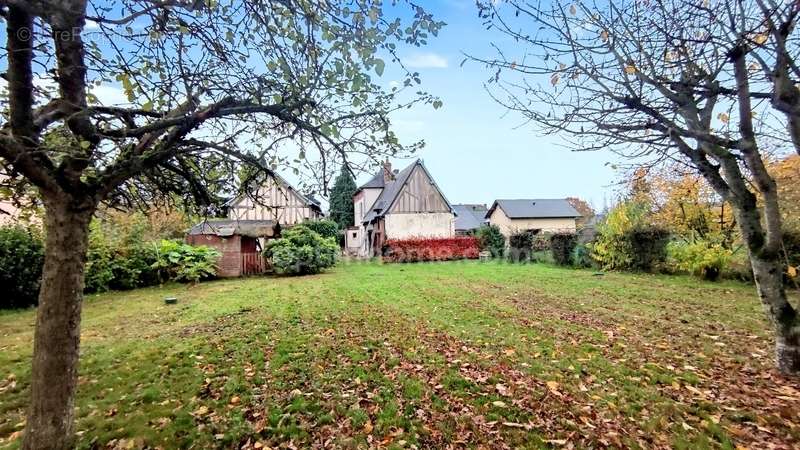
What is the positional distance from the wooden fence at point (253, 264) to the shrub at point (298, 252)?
0.59 meters

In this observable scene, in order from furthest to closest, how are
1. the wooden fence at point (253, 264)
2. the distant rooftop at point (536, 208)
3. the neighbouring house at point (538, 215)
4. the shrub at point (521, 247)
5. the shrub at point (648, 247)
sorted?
1. the distant rooftop at point (536, 208)
2. the neighbouring house at point (538, 215)
3. the shrub at point (521, 247)
4. the wooden fence at point (253, 264)
5. the shrub at point (648, 247)

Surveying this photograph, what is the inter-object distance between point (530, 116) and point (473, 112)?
1.61 metres

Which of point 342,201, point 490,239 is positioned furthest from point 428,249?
point 342,201

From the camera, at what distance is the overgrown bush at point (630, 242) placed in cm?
1417

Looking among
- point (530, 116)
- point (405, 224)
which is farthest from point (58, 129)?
point (405, 224)

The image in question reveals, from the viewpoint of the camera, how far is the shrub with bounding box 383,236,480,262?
22.2m

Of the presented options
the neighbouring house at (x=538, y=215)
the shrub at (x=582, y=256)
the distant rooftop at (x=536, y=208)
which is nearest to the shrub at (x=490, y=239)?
the shrub at (x=582, y=256)

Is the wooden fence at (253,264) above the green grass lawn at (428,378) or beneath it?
above

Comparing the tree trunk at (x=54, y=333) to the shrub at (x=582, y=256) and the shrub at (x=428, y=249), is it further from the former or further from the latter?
the shrub at (x=428, y=249)

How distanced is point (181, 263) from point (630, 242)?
17453 millimetres

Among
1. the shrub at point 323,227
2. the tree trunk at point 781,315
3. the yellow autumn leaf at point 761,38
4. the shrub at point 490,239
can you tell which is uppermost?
the yellow autumn leaf at point 761,38

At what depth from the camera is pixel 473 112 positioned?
5445 millimetres

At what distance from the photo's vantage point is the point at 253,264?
1627 centimetres

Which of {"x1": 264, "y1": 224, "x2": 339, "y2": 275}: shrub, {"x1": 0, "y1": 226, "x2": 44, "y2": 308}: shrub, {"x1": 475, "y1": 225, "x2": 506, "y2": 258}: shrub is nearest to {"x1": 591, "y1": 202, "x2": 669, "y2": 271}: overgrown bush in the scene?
{"x1": 475, "y1": 225, "x2": 506, "y2": 258}: shrub
